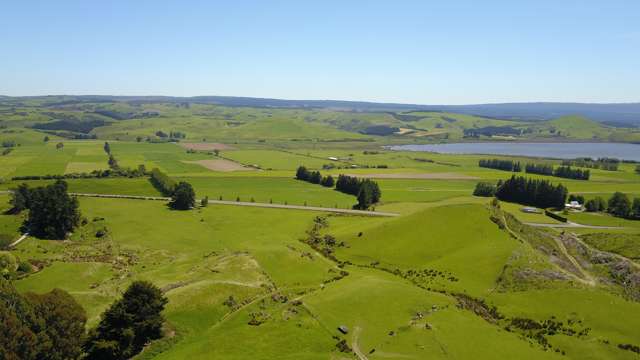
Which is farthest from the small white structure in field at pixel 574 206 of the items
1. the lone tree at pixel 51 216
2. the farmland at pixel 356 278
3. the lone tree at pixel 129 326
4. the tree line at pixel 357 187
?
the lone tree at pixel 51 216

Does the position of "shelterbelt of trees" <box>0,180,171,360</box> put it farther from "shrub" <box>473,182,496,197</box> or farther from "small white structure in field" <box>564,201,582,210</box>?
"small white structure in field" <box>564,201,582,210</box>

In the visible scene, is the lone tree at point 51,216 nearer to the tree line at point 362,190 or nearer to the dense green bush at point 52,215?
the dense green bush at point 52,215

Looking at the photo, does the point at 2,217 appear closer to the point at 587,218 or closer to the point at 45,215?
the point at 45,215

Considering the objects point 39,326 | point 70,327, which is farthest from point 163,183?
point 39,326

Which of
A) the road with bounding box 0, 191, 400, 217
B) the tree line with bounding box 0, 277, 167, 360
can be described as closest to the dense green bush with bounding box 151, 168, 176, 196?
the road with bounding box 0, 191, 400, 217

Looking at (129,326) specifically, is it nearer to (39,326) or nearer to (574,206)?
(39,326)

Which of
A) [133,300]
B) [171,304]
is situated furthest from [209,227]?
[133,300]
